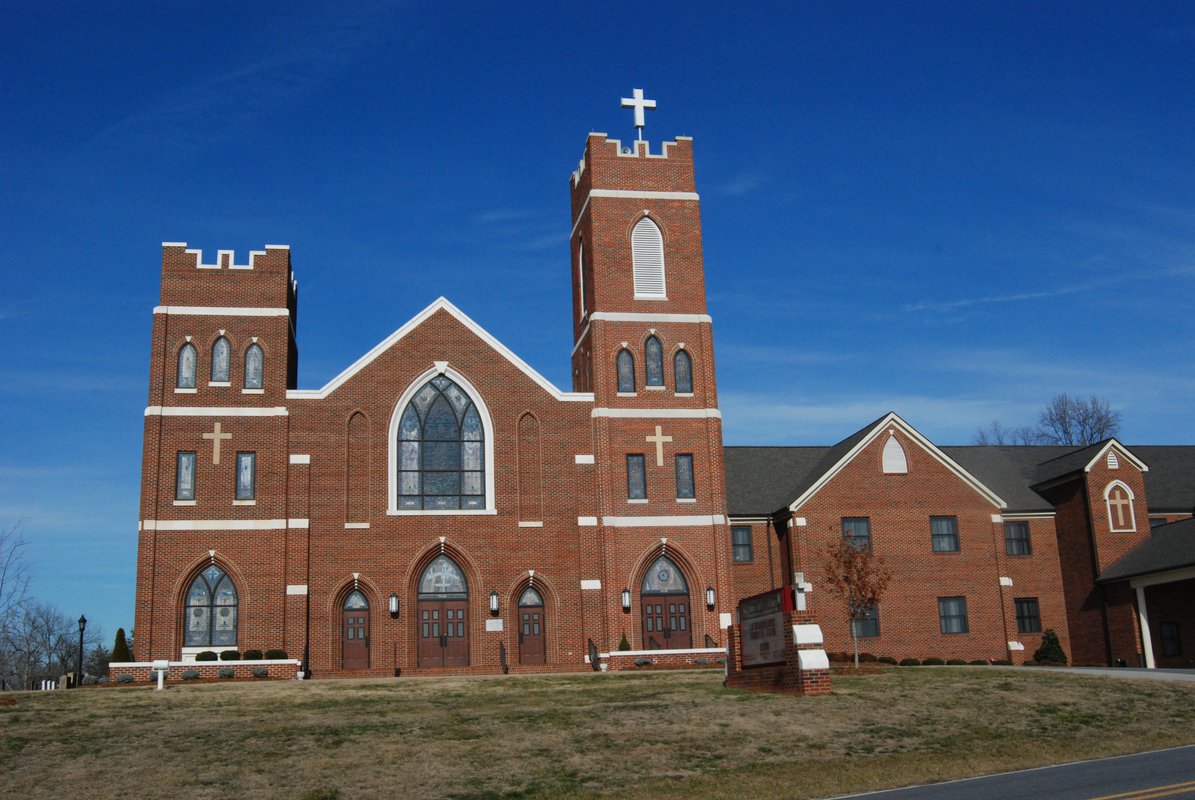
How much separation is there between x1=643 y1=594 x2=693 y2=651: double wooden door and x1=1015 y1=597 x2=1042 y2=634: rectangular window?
41.0 feet

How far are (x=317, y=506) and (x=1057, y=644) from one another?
82.1ft

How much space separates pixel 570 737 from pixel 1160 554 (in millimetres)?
26856

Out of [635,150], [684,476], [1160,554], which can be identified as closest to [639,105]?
[635,150]

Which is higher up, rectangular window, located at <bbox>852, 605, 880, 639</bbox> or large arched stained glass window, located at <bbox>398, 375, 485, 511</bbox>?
large arched stained glass window, located at <bbox>398, 375, 485, 511</bbox>

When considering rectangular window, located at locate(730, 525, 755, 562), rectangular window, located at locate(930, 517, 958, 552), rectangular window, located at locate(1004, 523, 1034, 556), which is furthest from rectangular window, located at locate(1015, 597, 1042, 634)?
rectangular window, located at locate(730, 525, 755, 562)

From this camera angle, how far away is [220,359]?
124 ft

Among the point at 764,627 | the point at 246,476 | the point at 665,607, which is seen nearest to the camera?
the point at 764,627

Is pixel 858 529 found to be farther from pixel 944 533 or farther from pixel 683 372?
pixel 683 372

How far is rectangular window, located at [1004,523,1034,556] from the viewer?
4322 centimetres

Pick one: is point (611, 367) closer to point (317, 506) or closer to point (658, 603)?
point (658, 603)

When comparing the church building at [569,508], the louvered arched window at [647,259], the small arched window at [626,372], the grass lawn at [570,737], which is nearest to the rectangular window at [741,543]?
the church building at [569,508]

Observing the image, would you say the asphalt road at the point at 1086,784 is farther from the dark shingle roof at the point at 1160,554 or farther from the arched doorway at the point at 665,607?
the dark shingle roof at the point at 1160,554

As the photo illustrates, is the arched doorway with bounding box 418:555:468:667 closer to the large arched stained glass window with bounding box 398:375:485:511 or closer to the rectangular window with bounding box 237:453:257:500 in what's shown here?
the large arched stained glass window with bounding box 398:375:485:511

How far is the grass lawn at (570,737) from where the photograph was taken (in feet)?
57.1
